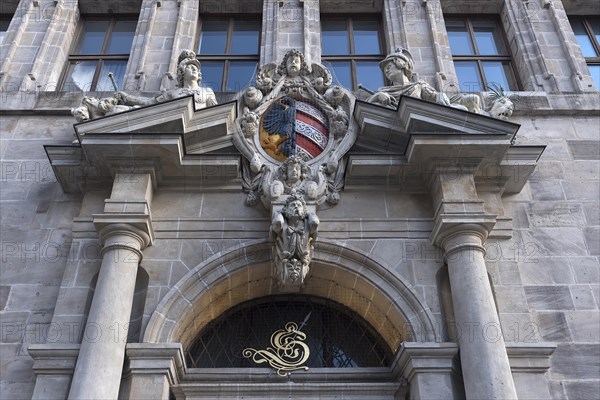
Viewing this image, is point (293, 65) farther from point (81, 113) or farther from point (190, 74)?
point (81, 113)

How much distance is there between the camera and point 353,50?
11516 mm

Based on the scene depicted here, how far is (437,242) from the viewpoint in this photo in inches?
316

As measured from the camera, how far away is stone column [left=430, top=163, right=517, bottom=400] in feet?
21.9

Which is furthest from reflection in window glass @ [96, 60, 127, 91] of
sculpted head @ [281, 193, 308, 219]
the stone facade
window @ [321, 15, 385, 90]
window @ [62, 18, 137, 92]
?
sculpted head @ [281, 193, 308, 219]

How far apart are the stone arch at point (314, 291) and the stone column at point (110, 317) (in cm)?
44

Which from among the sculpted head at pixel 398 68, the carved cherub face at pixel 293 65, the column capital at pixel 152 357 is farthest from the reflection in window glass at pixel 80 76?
the column capital at pixel 152 357

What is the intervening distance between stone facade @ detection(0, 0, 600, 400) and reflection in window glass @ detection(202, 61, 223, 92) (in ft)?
7.50


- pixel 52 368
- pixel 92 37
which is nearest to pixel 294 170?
pixel 52 368

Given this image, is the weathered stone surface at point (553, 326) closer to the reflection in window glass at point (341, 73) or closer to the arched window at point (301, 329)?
the arched window at point (301, 329)

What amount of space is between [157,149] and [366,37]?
5.37 meters

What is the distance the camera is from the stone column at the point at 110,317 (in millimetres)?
6625

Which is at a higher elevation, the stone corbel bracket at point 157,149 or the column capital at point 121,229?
the stone corbel bracket at point 157,149

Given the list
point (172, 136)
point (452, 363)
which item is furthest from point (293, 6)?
point (452, 363)

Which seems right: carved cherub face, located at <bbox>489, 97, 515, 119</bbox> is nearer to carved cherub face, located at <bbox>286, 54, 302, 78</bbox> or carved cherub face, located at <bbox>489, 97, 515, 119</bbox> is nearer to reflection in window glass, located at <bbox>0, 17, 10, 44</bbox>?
carved cherub face, located at <bbox>286, 54, 302, 78</bbox>
